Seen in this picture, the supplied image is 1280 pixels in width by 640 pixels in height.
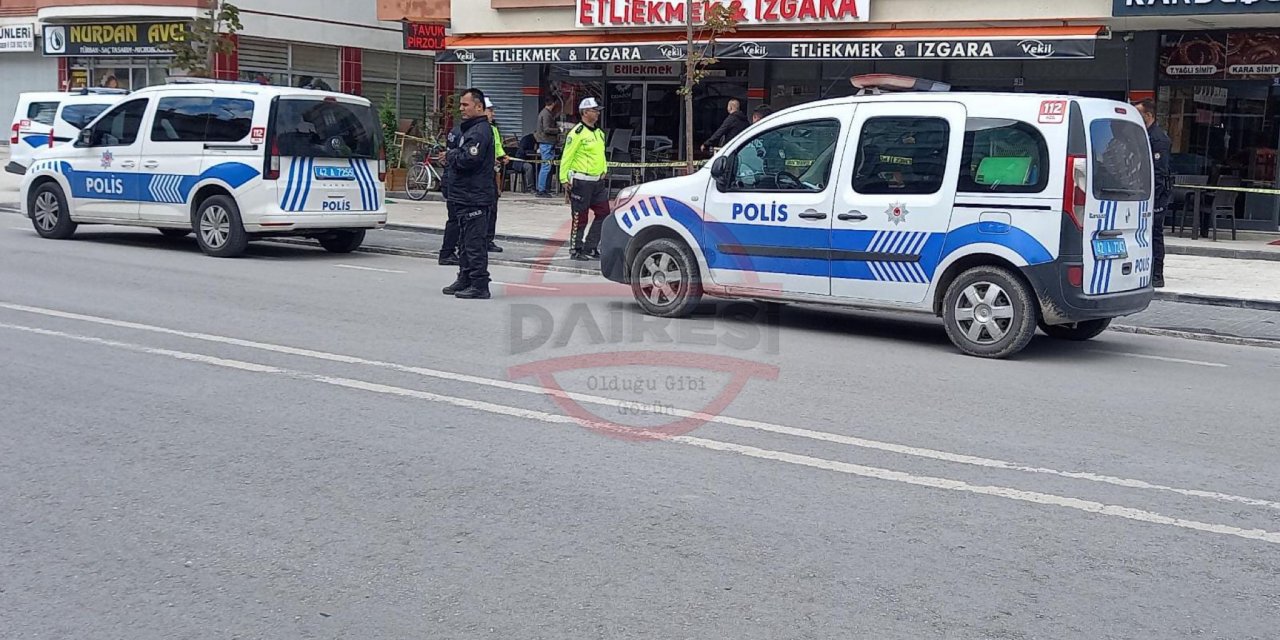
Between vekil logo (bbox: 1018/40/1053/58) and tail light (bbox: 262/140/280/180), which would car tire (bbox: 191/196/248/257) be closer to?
tail light (bbox: 262/140/280/180)

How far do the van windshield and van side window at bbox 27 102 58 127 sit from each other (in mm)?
11945

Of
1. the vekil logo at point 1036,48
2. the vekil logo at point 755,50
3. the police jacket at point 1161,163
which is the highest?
the vekil logo at point 755,50

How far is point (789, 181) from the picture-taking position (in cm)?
1020

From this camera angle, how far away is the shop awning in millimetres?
18484

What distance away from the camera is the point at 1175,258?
1684 centimetres

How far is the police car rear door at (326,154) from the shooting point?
1420 centimetres

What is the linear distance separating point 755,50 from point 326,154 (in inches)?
338

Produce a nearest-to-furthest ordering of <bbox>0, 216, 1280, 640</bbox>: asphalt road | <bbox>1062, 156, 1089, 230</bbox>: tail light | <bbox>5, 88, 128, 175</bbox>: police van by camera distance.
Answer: <bbox>0, 216, 1280, 640</bbox>: asphalt road → <bbox>1062, 156, 1089, 230</bbox>: tail light → <bbox>5, 88, 128, 175</bbox>: police van

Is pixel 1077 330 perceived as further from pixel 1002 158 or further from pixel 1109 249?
pixel 1002 158

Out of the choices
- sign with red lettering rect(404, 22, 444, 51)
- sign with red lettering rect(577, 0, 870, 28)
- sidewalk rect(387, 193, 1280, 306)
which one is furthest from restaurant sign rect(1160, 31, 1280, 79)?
sign with red lettering rect(404, 22, 444, 51)

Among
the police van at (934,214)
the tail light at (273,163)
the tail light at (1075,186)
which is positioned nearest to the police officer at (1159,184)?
the police van at (934,214)

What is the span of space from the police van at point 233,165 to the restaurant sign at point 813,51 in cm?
763

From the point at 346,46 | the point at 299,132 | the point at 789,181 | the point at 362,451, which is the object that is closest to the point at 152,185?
the point at 299,132

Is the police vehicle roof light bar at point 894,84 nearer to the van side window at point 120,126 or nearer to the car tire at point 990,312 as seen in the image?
the car tire at point 990,312
